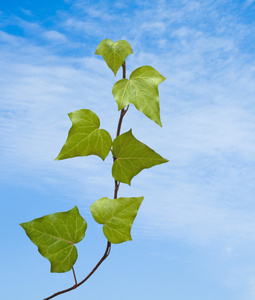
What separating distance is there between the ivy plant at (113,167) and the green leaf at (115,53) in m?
0.06

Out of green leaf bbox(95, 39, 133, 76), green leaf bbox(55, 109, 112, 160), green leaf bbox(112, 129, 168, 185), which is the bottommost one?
green leaf bbox(112, 129, 168, 185)

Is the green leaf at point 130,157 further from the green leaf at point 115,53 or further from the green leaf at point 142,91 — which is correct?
the green leaf at point 115,53

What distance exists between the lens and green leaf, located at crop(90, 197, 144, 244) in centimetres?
66

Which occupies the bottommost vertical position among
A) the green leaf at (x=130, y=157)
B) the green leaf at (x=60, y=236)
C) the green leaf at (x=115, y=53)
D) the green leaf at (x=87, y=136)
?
the green leaf at (x=60, y=236)

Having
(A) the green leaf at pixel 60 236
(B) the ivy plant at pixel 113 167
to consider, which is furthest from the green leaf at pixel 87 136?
(A) the green leaf at pixel 60 236

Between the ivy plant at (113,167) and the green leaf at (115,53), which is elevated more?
the green leaf at (115,53)

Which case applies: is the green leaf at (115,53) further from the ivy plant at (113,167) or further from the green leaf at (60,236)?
the green leaf at (60,236)

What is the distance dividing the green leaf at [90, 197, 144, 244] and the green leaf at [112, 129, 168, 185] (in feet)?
0.18

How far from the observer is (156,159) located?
2.23ft

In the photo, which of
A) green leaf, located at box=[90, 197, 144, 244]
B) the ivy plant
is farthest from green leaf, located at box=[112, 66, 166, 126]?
green leaf, located at box=[90, 197, 144, 244]

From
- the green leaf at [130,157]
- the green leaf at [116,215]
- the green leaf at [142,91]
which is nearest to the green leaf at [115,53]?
the green leaf at [142,91]

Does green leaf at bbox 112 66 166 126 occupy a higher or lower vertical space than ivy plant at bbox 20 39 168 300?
higher

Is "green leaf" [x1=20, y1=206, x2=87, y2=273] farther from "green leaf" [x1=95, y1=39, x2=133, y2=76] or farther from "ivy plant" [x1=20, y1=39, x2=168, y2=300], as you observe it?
"green leaf" [x1=95, y1=39, x2=133, y2=76]

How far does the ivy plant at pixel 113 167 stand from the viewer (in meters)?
0.67
